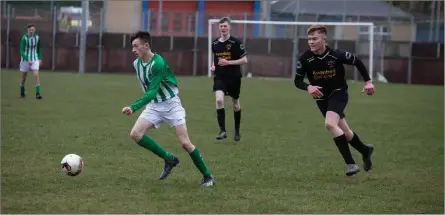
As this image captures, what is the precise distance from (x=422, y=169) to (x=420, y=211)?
2776 millimetres

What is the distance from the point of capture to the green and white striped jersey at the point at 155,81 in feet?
26.0

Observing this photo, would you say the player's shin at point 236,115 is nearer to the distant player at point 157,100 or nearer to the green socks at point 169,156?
the green socks at point 169,156

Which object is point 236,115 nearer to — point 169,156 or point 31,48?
point 169,156

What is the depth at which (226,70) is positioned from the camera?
12.9m

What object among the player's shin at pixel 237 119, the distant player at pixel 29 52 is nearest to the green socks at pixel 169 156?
the player's shin at pixel 237 119

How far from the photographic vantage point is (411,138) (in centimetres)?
1332

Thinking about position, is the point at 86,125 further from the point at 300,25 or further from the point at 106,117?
the point at 300,25

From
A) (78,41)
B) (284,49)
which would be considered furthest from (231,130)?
(78,41)

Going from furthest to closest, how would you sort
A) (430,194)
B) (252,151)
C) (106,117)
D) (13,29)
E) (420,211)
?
(13,29) < (106,117) < (252,151) < (430,194) < (420,211)

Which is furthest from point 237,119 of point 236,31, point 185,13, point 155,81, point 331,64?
point 185,13

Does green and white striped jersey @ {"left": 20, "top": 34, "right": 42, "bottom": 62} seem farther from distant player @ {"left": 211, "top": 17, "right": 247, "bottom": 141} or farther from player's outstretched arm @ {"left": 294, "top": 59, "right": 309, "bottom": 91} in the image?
player's outstretched arm @ {"left": 294, "top": 59, "right": 309, "bottom": 91}

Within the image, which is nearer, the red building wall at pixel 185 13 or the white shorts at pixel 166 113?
the white shorts at pixel 166 113

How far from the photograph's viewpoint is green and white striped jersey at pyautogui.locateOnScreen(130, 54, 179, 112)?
7922mm

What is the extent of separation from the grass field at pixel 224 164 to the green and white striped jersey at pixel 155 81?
2.96 ft
